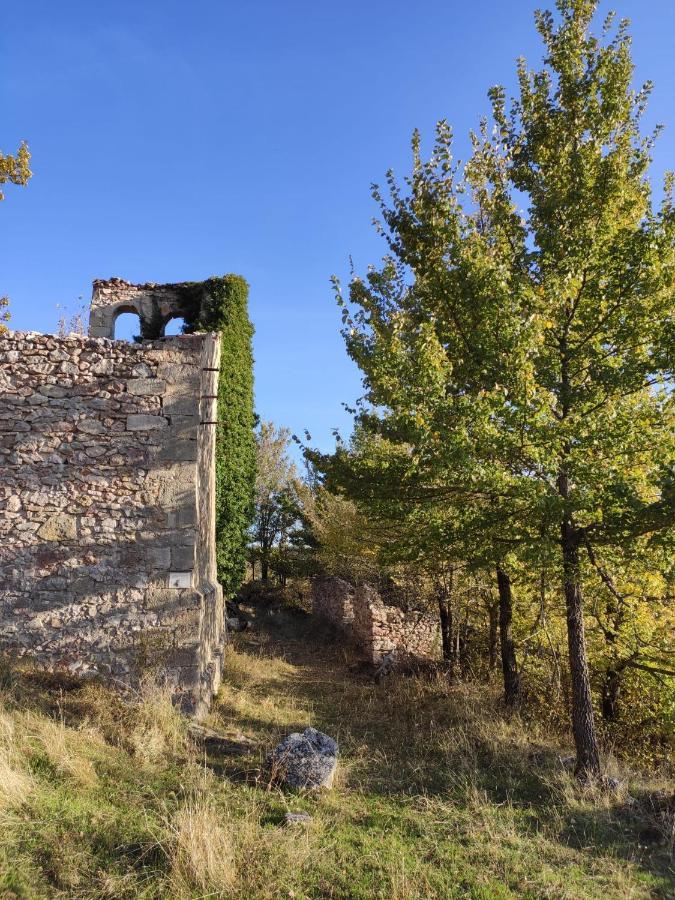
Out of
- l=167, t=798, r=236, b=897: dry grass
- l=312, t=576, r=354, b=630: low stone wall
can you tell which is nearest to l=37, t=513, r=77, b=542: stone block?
l=167, t=798, r=236, b=897: dry grass

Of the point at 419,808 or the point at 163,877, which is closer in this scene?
the point at 163,877

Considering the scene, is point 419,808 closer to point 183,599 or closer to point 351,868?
point 351,868

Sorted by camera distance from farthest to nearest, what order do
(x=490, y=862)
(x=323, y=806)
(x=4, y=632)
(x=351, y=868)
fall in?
(x=4, y=632), (x=323, y=806), (x=490, y=862), (x=351, y=868)

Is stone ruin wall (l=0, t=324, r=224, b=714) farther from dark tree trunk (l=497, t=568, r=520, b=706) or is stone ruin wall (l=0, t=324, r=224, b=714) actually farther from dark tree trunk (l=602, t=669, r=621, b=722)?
dark tree trunk (l=602, t=669, r=621, b=722)

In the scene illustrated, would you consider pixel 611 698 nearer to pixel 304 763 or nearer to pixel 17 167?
pixel 304 763

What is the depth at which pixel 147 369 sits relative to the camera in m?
7.63

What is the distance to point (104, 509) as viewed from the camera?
7.25 metres

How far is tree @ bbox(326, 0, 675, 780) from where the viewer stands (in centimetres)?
590

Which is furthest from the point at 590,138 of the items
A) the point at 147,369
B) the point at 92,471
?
the point at 92,471

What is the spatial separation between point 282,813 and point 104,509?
14.5 ft

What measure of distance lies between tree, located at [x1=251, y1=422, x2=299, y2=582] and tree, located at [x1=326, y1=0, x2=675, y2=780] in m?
17.6

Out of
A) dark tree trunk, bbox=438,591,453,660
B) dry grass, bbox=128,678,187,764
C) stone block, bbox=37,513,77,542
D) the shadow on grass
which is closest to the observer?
the shadow on grass

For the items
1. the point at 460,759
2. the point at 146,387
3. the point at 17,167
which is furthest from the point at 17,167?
the point at 460,759

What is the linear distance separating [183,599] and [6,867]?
361cm
